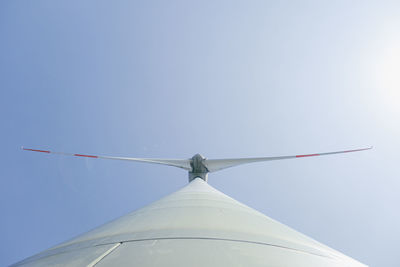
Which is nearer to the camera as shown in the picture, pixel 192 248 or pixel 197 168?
pixel 192 248

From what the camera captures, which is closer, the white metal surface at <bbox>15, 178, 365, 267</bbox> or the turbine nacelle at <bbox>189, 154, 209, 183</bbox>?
the white metal surface at <bbox>15, 178, 365, 267</bbox>

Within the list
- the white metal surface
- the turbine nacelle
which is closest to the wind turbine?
the white metal surface

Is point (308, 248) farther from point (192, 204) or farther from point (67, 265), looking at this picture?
point (67, 265)

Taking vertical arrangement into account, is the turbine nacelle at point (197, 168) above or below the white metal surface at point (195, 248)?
above

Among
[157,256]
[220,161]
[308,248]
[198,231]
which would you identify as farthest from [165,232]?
[220,161]

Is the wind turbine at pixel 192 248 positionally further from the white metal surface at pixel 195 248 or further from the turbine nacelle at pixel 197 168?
the turbine nacelle at pixel 197 168

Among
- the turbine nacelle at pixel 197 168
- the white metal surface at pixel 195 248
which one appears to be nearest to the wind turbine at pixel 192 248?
the white metal surface at pixel 195 248

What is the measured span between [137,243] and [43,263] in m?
0.85

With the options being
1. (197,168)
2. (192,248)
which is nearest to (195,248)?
(192,248)

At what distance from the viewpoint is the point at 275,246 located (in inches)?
94.3

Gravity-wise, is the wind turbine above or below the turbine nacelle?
below

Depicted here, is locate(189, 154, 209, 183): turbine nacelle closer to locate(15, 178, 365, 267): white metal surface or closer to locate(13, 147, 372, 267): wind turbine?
locate(13, 147, 372, 267): wind turbine

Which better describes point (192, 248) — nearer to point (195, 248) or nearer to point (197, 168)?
point (195, 248)

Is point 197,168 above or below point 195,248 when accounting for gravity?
above
